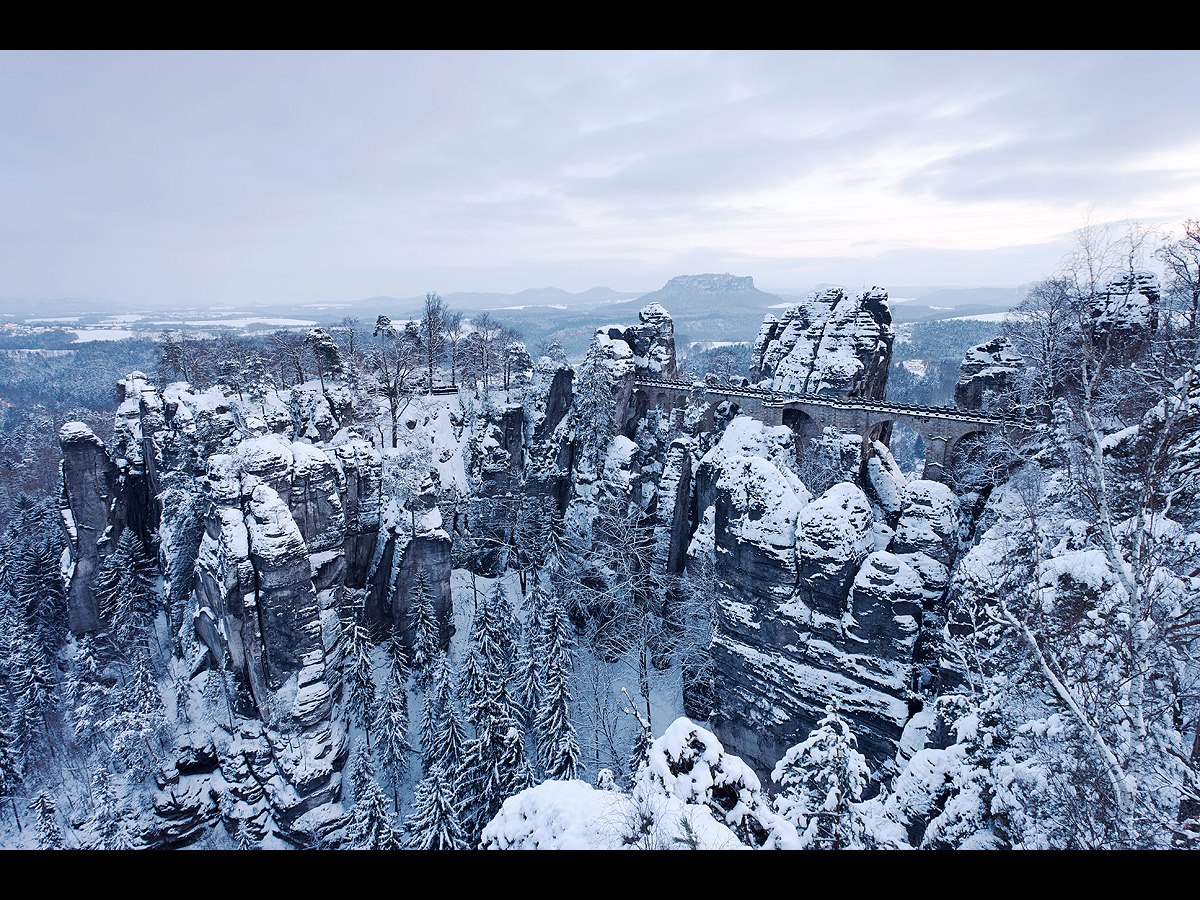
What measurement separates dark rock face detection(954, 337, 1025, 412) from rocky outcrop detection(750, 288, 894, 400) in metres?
3.96

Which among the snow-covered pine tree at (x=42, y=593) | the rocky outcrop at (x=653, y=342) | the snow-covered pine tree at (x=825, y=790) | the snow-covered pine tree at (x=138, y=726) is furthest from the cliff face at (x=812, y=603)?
the snow-covered pine tree at (x=42, y=593)

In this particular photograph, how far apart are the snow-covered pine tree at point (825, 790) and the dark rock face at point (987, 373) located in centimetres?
2256

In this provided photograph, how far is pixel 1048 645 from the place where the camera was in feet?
34.4

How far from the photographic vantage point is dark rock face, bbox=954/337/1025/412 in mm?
28203

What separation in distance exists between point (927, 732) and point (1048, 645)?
6341 millimetres

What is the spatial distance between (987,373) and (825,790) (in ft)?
83.8

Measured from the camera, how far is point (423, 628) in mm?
24859

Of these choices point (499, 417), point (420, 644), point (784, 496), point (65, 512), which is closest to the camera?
point (784, 496)

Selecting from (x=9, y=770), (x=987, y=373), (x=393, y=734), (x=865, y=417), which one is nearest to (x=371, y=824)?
(x=393, y=734)

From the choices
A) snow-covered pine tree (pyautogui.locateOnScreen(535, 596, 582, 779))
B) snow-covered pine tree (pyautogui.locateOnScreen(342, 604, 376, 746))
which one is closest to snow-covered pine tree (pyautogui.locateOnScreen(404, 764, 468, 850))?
snow-covered pine tree (pyautogui.locateOnScreen(535, 596, 582, 779))
